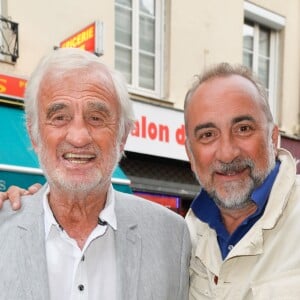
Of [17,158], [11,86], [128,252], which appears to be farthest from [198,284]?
[11,86]

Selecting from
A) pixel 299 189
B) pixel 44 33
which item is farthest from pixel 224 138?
pixel 44 33

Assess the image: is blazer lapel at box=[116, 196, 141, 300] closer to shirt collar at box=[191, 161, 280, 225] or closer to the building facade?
shirt collar at box=[191, 161, 280, 225]

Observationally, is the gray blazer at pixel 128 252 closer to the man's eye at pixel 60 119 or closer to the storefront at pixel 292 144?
the man's eye at pixel 60 119

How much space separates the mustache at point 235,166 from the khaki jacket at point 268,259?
132 millimetres

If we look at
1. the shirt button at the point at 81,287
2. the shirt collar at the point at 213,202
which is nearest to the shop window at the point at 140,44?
the shirt collar at the point at 213,202

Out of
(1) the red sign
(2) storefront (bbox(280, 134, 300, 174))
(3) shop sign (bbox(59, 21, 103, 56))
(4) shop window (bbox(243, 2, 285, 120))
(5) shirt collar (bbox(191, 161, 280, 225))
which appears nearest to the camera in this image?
(5) shirt collar (bbox(191, 161, 280, 225))

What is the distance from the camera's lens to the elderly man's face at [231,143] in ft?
7.30

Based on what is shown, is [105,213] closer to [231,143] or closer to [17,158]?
[231,143]

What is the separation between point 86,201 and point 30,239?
27 cm

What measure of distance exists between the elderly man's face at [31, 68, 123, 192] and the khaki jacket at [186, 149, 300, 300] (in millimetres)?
595

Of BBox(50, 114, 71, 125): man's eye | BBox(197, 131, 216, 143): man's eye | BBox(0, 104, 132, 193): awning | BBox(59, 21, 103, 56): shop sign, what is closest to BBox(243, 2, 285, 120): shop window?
BBox(59, 21, 103, 56): shop sign

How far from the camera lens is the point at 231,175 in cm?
225

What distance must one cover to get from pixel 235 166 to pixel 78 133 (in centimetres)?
66

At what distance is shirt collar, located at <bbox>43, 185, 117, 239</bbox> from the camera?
2.13 metres
